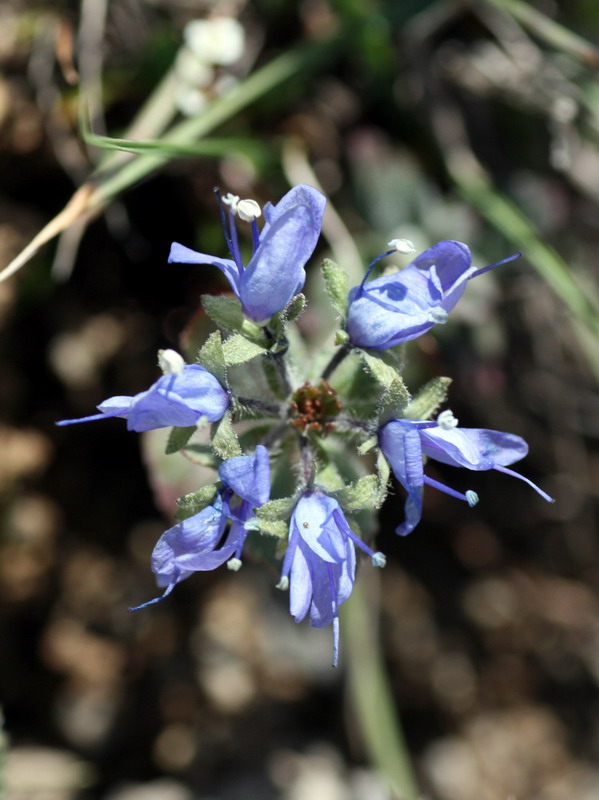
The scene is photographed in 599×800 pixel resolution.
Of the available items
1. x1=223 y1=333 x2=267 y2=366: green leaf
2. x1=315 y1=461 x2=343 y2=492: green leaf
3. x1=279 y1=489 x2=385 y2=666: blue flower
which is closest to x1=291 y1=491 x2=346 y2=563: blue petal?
x1=279 y1=489 x2=385 y2=666: blue flower

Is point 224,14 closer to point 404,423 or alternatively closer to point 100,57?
point 100,57

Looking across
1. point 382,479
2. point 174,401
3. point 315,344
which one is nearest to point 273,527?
point 382,479

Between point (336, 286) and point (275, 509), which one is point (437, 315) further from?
point (275, 509)

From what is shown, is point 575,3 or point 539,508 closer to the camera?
point 575,3

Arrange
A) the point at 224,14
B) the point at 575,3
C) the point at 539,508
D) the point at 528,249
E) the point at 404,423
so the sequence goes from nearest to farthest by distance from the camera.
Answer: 1. the point at 404,423
2. the point at 528,249
3. the point at 224,14
4. the point at 575,3
5. the point at 539,508

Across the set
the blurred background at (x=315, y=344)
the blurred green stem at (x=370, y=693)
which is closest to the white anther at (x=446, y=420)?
the blurred background at (x=315, y=344)

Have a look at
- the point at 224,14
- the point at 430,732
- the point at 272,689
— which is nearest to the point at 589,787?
the point at 430,732

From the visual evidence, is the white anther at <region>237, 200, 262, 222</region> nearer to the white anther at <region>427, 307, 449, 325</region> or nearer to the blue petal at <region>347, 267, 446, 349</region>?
the blue petal at <region>347, 267, 446, 349</region>
